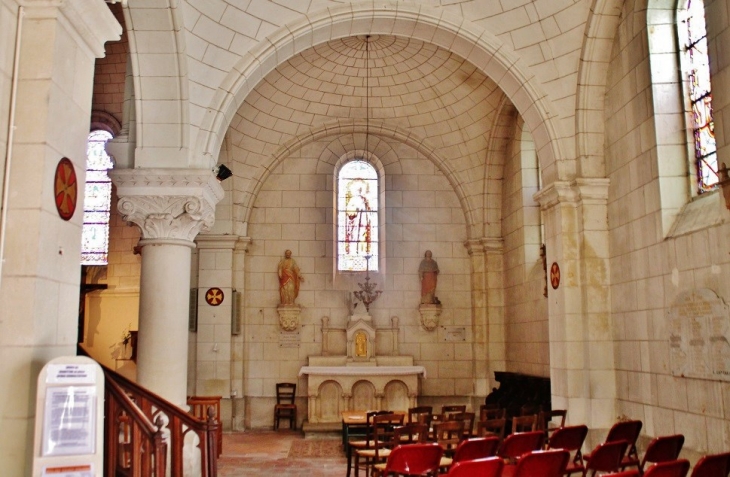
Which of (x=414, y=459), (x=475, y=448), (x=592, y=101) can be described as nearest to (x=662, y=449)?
(x=475, y=448)

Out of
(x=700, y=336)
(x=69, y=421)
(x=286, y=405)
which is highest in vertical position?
(x=700, y=336)

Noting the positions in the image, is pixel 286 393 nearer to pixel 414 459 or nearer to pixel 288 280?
pixel 288 280

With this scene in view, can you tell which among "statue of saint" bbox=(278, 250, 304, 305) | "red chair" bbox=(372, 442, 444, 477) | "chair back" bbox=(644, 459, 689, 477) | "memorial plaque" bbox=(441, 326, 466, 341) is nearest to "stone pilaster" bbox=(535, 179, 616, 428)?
"red chair" bbox=(372, 442, 444, 477)

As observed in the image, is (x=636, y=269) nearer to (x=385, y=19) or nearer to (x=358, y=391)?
(x=385, y=19)

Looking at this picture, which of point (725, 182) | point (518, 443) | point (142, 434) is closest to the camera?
point (142, 434)

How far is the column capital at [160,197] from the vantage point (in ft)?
29.3

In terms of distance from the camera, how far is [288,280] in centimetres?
1430

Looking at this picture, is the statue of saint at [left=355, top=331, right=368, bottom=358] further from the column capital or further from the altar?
the column capital

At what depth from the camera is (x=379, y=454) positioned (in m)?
8.01

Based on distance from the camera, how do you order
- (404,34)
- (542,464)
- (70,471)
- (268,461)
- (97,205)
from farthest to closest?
(97,205), (268,461), (404,34), (542,464), (70,471)

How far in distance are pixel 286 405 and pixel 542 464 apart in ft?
30.6

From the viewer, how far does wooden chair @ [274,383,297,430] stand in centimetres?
1396

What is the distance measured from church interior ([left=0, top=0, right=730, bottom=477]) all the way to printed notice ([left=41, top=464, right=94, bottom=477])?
367 mm

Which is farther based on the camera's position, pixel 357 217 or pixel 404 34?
pixel 357 217
